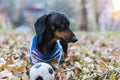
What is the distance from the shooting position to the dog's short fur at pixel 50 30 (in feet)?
19.3

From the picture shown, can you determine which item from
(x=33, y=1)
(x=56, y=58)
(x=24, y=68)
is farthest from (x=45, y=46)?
(x=33, y=1)

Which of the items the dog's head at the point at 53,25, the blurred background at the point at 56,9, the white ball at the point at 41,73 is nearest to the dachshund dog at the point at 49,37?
the dog's head at the point at 53,25

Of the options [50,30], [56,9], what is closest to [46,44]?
[50,30]

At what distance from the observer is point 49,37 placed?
239 inches

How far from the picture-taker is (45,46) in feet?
20.0

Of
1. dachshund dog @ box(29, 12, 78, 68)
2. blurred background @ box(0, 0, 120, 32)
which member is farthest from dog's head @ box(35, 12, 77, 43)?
blurred background @ box(0, 0, 120, 32)

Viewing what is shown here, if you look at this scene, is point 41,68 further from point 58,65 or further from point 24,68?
point 58,65

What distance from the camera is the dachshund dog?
19.5 feet

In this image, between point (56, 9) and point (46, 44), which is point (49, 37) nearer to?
point (46, 44)

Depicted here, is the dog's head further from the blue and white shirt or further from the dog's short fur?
the blue and white shirt

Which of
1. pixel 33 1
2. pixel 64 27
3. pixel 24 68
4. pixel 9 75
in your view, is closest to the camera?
pixel 9 75

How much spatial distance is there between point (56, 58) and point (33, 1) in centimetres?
6369

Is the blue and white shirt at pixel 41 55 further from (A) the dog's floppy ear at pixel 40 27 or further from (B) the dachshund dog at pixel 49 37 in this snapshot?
(A) the dog's floppy ear at pixel 40 27

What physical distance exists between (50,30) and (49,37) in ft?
0.40
